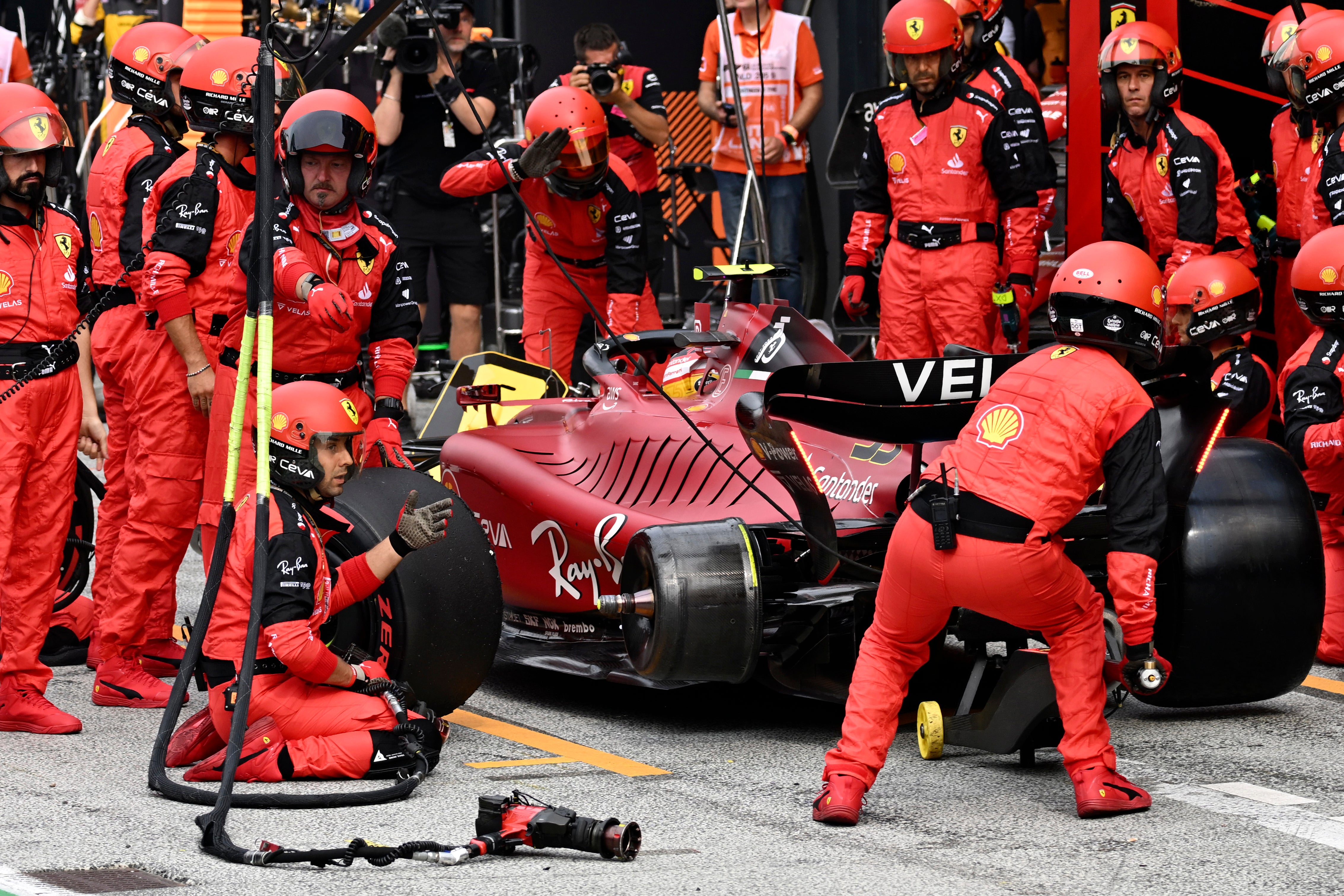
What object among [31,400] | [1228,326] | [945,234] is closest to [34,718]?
[31,400]

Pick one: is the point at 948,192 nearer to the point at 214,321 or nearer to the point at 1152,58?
the point at 1152,58

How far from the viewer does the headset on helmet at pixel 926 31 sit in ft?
27.6

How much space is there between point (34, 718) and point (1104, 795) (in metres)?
3.41

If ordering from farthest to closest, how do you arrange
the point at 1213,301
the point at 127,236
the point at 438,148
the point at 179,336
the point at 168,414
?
the point at 438,148, the point at 1213,301, the point at 127,236, the point at 168,414, the point at 179,336

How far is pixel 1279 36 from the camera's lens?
8.35m

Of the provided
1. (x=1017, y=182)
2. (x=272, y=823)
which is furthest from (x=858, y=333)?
(x=272, y=823)

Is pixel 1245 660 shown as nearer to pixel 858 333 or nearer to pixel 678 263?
pixel 858 333

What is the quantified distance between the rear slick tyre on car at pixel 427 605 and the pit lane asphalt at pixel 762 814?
10.1 inches

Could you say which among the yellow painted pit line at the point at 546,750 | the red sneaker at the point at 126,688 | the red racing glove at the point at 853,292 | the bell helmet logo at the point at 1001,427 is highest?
the red racing glove at the point at 853,292

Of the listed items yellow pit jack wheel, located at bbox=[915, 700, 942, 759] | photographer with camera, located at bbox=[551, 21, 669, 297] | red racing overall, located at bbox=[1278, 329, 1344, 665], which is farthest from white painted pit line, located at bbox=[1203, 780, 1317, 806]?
photographer with camera, located at bbox=[551, 21, 669, 297]

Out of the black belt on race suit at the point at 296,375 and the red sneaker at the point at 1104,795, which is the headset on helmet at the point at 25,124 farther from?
the red sneaker at the point at 1104,795

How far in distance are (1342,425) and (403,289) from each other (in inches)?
137

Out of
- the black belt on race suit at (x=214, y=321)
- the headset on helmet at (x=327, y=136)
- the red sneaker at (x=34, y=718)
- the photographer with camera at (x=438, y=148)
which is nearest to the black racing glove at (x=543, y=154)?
the headset on helmet at (x=327, y=136)

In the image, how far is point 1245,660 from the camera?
18.3 ft
